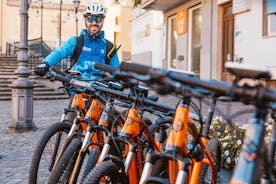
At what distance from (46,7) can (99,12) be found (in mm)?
48396

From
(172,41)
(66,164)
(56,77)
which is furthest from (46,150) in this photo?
(172,41)

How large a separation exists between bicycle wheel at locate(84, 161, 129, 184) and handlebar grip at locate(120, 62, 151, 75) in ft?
3.03

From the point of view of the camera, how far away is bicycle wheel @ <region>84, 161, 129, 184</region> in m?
2.77

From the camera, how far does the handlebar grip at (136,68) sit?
1943 mm

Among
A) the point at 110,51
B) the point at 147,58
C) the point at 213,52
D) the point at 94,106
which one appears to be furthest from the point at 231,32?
the point at 94,106

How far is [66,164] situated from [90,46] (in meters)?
1.59

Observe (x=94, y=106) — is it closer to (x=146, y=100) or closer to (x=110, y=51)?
(x=146, y=100)

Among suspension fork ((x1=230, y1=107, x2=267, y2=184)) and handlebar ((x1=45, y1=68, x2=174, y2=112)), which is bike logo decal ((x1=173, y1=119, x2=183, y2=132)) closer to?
suspension fork ((x1=230, y1=107, x2=267, y2=184))

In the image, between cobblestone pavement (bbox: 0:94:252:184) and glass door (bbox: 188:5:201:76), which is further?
glass door (bbox: 188:5:201:76)

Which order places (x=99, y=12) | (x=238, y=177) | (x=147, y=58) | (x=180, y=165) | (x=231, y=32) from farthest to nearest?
1. (x=147, y=58)
2. (x=231, y=32)
3. (x=99, y=12)
4. (x=180, y=165)
5. (x=238, y=177)

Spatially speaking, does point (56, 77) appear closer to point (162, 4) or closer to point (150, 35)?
point (162, 4)

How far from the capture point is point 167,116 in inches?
147

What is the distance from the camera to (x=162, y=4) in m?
22.7

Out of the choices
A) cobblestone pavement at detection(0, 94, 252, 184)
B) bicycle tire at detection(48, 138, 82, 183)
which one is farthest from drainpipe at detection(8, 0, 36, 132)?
bicycle tire at detection(48, 138, 82, 183)
